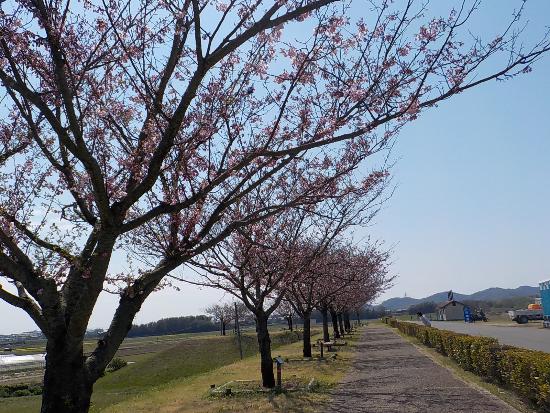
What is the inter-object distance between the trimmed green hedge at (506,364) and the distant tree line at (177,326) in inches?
4833

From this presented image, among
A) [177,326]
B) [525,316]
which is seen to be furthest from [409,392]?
[177,326]

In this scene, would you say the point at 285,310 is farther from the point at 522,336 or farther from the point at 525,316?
the point at 522,336

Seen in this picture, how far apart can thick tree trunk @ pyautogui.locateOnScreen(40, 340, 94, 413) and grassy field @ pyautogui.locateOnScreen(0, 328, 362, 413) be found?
603 cm

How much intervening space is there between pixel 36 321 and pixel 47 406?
95 cm

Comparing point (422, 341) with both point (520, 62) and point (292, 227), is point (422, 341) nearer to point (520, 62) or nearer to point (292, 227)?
point (292, 227)

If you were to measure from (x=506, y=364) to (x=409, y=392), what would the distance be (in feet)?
7.17

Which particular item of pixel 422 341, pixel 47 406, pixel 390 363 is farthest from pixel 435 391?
pixel 422 341

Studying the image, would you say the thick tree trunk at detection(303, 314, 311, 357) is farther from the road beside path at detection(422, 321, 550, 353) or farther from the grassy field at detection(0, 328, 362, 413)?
the road beside path at detection(422, 321, 550, 353)

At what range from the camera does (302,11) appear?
572 centimetres

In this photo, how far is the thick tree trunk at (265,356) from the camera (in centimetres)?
1468

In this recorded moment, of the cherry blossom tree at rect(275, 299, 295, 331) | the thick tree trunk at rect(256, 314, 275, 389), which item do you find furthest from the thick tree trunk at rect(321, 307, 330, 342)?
the thick tree trunk at rect(256, 314, 275, 389)

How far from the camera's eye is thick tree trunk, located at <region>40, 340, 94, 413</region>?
5.84 metres

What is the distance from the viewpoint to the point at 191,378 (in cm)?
2209

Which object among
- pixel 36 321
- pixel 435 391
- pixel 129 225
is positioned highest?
pixel 129 225
